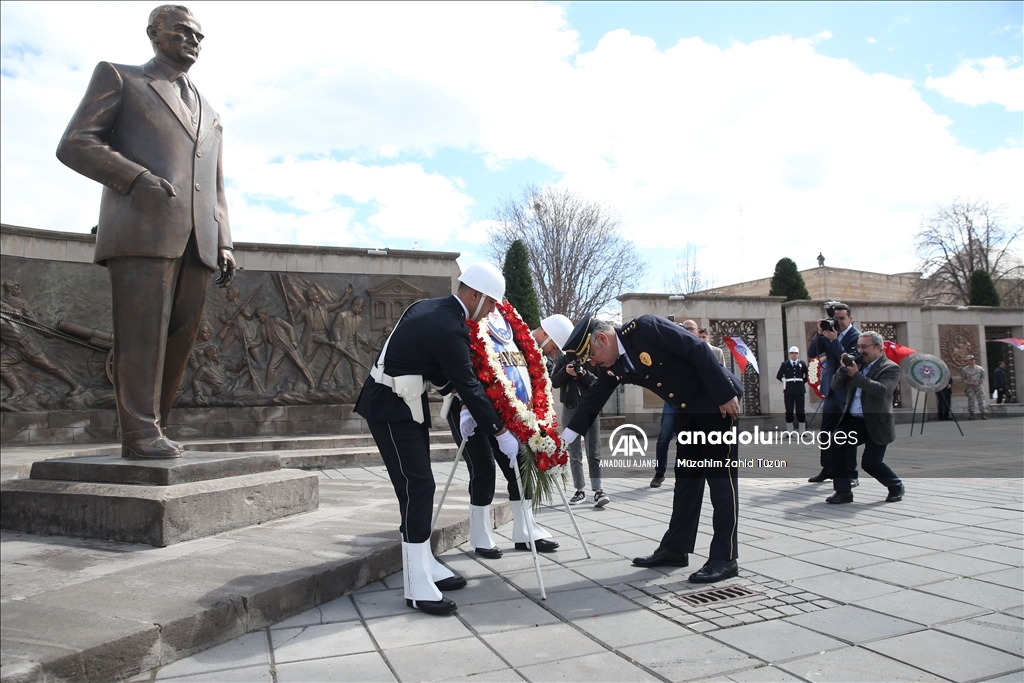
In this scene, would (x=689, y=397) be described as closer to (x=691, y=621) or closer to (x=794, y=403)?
(x=691, y=621)

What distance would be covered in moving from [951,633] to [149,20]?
623 centimetres

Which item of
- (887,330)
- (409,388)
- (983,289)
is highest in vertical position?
(983,289)

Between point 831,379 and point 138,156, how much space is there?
741cm

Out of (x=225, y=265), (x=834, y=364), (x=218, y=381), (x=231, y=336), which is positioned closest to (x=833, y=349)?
(x=834, y=364)

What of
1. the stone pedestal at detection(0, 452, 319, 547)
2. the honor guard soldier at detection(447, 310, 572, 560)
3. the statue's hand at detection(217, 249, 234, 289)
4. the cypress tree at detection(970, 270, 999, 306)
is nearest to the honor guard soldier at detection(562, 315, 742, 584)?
the honor guard soldier at detection(447, 310, 572, 560)

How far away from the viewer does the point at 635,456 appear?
12547mm

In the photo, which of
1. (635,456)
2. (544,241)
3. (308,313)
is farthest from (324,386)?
(544,241)

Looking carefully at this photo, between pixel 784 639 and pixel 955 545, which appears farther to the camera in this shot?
pixel 955 545

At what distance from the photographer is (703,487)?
4.54 metres

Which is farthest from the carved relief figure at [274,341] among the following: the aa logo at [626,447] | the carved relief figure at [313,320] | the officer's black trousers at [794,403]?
the officer's black trousers at [794,403]

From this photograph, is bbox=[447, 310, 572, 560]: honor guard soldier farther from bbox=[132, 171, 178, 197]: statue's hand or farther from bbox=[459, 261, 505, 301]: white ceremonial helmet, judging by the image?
bbox=[132, 171, 178, 197]: statue's hand

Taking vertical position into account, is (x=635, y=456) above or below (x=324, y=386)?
below

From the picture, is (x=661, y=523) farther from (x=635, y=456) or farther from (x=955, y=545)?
(x=635, y=456)

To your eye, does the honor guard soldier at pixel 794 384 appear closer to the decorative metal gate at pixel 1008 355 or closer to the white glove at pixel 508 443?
the decorative metal gate at pixel 1008 355
